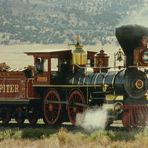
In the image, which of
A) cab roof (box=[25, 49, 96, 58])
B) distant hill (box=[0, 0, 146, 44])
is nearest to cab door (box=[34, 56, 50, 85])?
cab roof (box=[25, 49, 96, 58])

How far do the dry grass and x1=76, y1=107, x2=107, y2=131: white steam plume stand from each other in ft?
9.53

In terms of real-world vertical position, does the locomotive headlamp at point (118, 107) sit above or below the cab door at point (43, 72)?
below

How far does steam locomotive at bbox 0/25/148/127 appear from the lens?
1986 centimetres

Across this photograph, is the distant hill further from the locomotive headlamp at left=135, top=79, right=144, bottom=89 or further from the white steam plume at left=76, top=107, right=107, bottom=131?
the locomotive headlamp at left=135, top=79, right=144, bottom=89

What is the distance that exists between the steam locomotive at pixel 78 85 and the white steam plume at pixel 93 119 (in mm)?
265

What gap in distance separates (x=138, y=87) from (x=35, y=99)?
5155 mm

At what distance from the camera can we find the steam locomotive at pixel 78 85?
19859mm

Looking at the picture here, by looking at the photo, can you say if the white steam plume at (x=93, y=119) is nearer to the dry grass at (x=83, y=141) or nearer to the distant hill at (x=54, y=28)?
the dry grass at (x=83, y=141)

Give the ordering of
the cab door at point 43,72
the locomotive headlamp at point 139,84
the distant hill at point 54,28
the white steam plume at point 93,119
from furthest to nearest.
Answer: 1. the distant hill at point 54,28
2. the cab door at point 43,72
3. the white steam plume at point 93,119
4. the locomotive headlamp at point 139,84

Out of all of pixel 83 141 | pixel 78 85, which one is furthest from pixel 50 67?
pixel 83 141

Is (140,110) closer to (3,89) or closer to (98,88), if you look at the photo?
(98,88)

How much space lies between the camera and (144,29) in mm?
19734

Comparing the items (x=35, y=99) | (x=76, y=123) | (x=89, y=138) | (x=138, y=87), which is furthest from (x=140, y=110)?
(x=35, y=99)

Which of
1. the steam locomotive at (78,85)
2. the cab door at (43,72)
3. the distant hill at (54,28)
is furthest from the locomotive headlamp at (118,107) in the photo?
the distant hill at (54,28)
